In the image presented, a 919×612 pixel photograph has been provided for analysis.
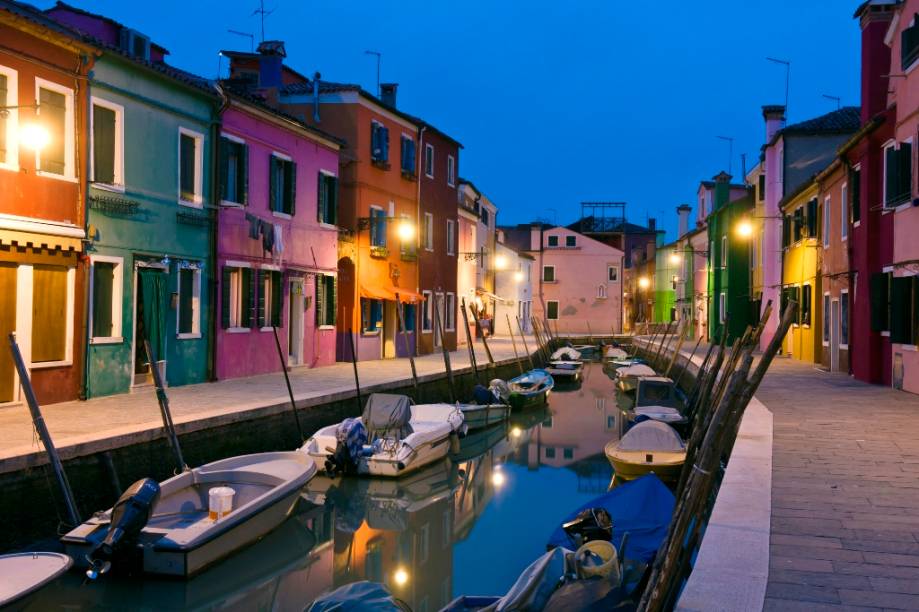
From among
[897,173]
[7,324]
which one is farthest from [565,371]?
[7,324]

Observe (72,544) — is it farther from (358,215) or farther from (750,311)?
(750,311)

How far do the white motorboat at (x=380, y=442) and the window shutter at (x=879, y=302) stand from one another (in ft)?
30.5

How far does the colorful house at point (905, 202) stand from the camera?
1644cm

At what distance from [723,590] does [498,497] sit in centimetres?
975

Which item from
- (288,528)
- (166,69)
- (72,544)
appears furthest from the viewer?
(166,69)

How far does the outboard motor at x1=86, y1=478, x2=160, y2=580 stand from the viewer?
28.8 ft

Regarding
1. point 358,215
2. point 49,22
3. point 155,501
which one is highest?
point 49,22

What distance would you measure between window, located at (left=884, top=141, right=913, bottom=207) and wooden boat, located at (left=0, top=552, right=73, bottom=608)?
51.6 feet

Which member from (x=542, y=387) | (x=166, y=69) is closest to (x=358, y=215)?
(x=542, y=387)

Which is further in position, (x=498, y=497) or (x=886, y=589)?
(x=498, y=497)

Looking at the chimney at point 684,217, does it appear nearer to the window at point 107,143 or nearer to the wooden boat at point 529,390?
the wooden boat at point 529,390

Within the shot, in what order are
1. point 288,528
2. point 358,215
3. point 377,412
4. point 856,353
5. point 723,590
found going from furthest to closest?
1. point 358,215
2. point 856,353
3. point 377,412
4. point 288,528
5. point 723,590

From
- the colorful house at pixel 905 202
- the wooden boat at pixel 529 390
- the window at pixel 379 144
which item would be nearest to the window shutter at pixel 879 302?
the colorful house at pixel 905 202

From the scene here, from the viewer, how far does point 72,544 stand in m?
8.98
